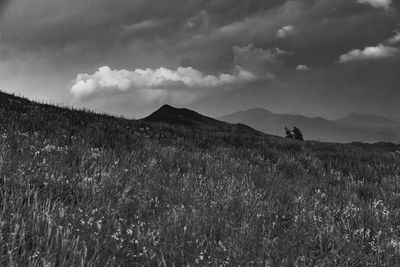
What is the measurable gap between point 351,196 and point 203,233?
3.09 m

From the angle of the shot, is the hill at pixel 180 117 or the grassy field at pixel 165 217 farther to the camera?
the hill at pixel 180 117

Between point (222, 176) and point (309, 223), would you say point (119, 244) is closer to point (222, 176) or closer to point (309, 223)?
point (309, 223)

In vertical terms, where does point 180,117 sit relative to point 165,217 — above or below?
above

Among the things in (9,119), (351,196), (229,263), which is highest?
(9,119)

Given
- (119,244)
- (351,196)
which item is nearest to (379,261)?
(119,244)

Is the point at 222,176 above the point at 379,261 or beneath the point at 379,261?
above

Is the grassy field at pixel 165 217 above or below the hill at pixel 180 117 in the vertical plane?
below

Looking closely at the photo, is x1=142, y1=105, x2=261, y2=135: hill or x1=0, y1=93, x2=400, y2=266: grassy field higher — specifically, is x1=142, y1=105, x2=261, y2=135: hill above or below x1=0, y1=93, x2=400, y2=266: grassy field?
above

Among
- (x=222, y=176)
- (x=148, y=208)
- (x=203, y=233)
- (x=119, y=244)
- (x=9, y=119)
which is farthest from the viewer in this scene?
(x=9, y=119)

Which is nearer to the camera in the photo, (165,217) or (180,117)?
(165,217)

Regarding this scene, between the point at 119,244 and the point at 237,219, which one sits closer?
the point at 119,244

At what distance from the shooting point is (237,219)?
15.1 feet

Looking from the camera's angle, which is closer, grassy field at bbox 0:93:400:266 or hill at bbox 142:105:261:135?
grassy field at bbox 0:93:400:266

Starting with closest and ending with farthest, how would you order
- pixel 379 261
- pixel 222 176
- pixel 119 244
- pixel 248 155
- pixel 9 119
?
pixel 119 244 < pixel 379 261 < pixel 222 176 < pixel 9 119 < pixel 248 155
